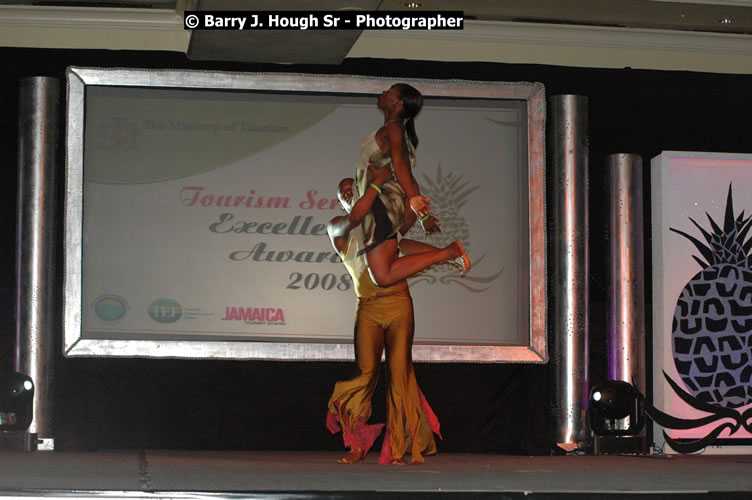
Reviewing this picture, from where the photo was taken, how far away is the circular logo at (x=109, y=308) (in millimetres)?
6250

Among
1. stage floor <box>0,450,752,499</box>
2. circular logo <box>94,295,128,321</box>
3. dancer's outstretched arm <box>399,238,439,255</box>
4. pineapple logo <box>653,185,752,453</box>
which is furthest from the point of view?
pineapple logo <box>653,185,752,453</box>

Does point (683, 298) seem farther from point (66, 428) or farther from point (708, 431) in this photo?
point (66, 428)

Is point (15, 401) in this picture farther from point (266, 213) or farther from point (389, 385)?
point (389, 385)

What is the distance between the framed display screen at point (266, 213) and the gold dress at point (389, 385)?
1336 millimetres

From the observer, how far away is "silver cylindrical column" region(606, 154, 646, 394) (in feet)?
21.2

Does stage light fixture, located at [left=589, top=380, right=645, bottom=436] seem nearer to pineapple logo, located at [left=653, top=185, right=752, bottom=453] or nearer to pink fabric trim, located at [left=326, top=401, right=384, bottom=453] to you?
pineapple logo, located at [left=653, top=185, right=752, bottom=453]

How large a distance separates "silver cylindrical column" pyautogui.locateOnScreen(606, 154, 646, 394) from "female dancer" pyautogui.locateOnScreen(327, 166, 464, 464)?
189 cm

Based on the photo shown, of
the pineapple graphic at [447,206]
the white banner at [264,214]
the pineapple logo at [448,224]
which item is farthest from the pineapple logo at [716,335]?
the pineapple graphic at [447,206]

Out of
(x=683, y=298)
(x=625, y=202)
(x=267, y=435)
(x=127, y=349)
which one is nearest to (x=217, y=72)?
(x=127, y=349)

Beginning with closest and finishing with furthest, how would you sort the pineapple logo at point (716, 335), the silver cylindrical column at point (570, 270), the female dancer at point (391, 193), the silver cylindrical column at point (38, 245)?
the female dancer at point (391, 193)
the silver cylindrical column at point (38, 245)
the silver cylindrical column at point (570, 270)
the pineapple logo at point (716, 335)

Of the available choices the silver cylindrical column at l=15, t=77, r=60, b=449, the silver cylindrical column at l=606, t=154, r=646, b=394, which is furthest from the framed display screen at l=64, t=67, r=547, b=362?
the silver cylindrical column at l=606, t=154, r=646, b=394

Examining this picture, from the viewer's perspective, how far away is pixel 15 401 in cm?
570

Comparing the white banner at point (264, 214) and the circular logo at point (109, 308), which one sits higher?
the white banner at point (264, 214)

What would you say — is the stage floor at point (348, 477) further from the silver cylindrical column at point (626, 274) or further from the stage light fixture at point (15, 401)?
the silver cylindrical column at point (626, 274)
